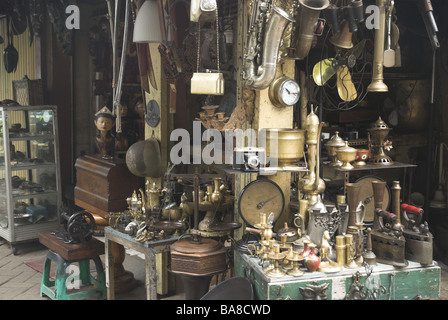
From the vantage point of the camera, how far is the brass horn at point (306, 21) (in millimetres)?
3773

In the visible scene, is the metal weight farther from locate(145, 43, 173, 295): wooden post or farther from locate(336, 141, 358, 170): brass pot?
locate(336, 141, 358, 170): brass pot

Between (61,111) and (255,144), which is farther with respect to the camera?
(61,111)

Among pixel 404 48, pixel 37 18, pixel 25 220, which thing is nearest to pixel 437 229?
pixel 404 48

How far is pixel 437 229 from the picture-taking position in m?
6.33

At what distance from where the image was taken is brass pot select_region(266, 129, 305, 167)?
3.98 meters

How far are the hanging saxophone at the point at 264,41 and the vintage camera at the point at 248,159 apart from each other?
0.46 metres

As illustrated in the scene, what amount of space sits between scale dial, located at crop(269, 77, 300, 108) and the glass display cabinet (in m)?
4.04

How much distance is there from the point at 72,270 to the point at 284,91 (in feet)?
8.90

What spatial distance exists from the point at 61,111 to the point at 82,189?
7.12ft

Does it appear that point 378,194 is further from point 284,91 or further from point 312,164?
point 284,91

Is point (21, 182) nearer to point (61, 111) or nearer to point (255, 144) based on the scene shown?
point (61, 111)

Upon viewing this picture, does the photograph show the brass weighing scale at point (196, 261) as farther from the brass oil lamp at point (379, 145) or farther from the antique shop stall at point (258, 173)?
the brass oil lamp at point (379, 145)

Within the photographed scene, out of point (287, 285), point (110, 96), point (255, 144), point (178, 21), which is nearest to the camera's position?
point (287, 285)
